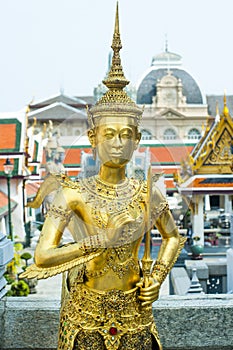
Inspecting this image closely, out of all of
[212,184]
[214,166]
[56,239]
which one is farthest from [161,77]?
[56,239]

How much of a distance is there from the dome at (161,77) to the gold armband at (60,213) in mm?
30158

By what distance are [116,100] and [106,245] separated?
0.80 m

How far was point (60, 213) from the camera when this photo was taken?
2895 millimetres

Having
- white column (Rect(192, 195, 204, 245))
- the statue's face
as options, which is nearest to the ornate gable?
white column (Rect(192, 195, 204, 245))

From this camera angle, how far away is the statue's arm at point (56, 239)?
110 inches

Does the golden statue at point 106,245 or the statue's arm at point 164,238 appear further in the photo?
the statue's arm at point 164,238

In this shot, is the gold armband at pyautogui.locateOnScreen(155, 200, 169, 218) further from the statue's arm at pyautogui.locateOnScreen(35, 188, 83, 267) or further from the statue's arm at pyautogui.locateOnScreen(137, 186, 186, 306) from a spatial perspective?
the statue's arm at pyautogui.locateOnScreen(35, 188, 83, 267)

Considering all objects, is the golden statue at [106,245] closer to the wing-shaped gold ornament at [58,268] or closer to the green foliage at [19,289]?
the wing-shaped gold ornament at [58,268]

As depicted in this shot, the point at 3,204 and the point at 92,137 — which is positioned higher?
the point at 92,137

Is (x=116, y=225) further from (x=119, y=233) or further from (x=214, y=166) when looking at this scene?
(x=214, y=166)

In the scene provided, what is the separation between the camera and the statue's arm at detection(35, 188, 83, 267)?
9.17 feet

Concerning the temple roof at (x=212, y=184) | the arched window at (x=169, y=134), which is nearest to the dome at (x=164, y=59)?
the temple roof at (x=212, y=184)

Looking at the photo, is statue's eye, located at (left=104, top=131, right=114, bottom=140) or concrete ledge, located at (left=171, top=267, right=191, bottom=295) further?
concrete ledge, located at (left=171, top=267, right=191, bottom=295)

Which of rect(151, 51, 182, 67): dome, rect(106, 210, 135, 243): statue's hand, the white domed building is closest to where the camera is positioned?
rect(106, 210, 135, 243): statue's hand
